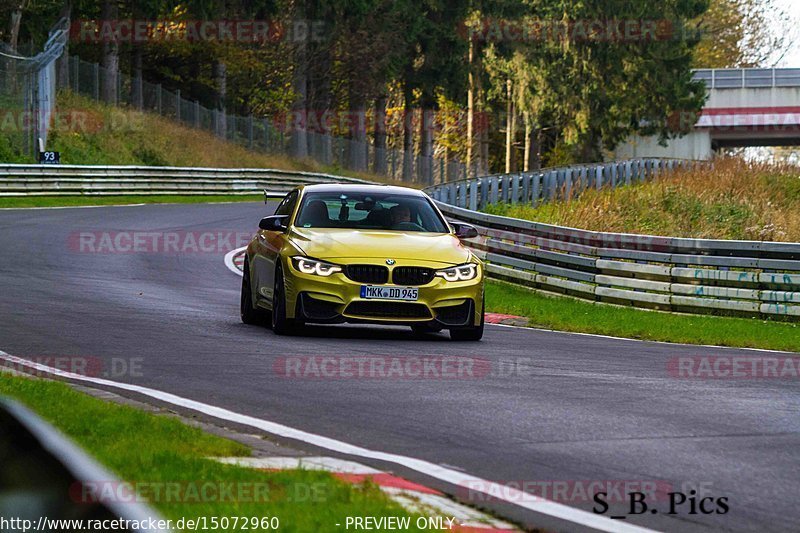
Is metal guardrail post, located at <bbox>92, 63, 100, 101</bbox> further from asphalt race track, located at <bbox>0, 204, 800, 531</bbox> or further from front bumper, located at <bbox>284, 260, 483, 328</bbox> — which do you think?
front bumper, located at <bbox>284, 260, 483, 328</bbox>

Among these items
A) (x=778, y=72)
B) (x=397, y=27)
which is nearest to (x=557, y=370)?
(x=397, y=27)

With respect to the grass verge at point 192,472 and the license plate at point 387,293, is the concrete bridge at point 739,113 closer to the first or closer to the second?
the license plate at point 387,293

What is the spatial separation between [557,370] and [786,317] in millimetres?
8162

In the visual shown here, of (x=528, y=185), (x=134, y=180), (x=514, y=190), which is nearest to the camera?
(x=514, y=190)

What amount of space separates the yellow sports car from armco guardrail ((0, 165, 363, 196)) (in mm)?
25570

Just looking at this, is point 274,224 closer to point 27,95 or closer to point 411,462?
point 411,462

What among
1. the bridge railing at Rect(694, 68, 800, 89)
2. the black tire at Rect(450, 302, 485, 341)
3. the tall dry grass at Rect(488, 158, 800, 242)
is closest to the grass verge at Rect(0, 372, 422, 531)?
the black tire at Rect(450, 302, 485, 341)

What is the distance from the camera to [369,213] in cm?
1531

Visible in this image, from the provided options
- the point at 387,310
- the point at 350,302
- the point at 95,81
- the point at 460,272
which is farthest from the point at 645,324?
the point at 95,81

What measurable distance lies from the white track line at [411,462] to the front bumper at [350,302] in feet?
11.4

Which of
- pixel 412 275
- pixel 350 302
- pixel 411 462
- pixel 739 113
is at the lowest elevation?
pixel 350 302

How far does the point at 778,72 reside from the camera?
74125 mm

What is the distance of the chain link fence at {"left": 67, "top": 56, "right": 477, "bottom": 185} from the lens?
175ft

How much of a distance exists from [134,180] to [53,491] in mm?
42807
